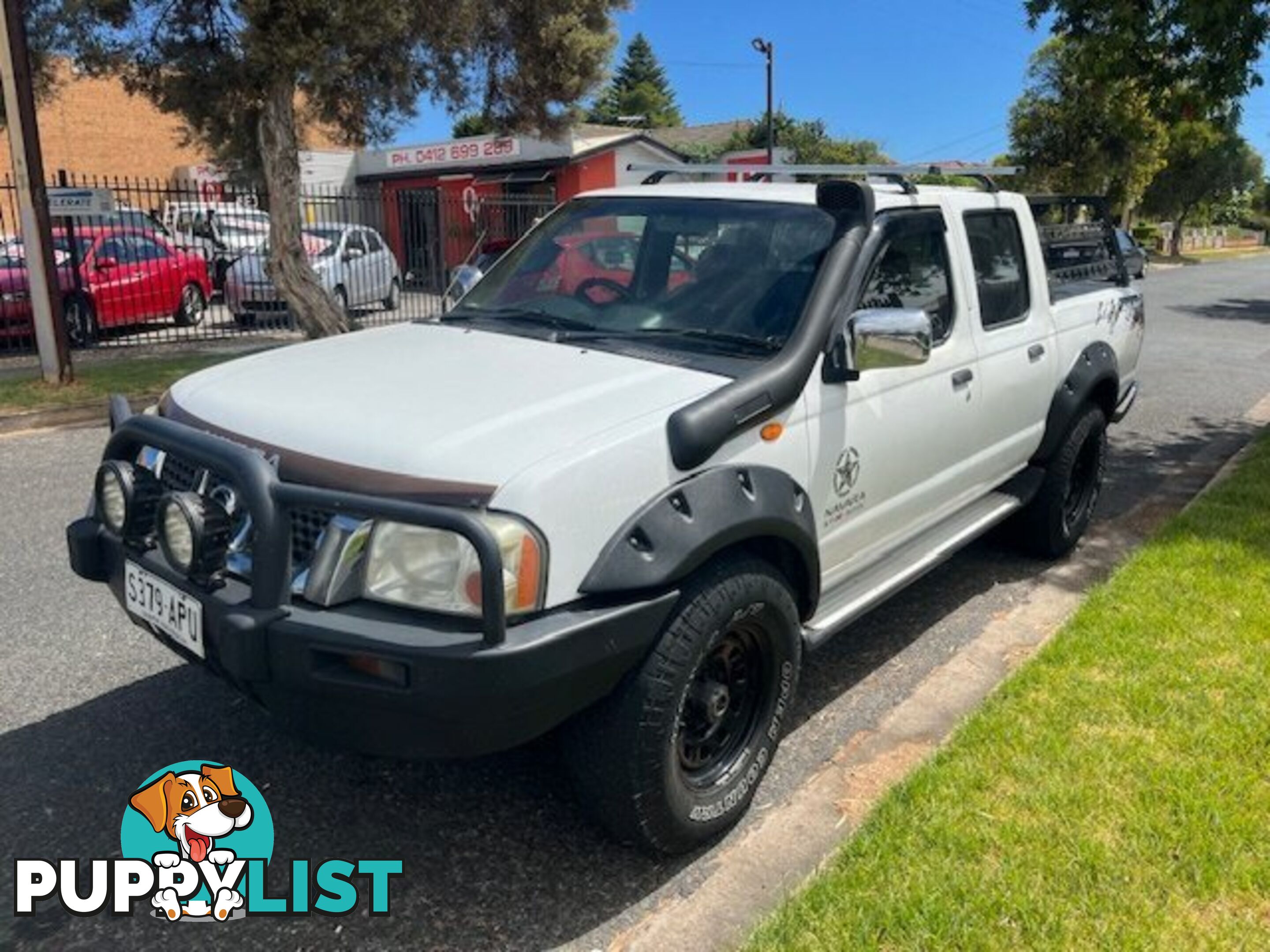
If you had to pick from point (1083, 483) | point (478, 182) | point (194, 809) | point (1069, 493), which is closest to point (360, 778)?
point (194, 809)

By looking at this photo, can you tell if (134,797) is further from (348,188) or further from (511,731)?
(348,188)

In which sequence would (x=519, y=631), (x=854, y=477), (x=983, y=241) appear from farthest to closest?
(x=983, y=241) → (x=854, y=477) → (x=519, y=631)

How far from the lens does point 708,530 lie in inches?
103

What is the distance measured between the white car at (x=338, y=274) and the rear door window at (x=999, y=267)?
1283cm

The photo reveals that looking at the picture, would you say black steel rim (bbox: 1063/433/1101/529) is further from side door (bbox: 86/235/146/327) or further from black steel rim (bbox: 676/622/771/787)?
side door (bbox: 86/235/146/327)

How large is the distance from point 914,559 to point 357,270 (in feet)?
52.9

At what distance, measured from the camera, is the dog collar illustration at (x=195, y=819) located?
2.72 meters

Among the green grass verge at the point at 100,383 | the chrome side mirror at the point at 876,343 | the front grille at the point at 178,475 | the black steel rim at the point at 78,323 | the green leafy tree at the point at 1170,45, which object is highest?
the green leafy tree at the point at 1170,45

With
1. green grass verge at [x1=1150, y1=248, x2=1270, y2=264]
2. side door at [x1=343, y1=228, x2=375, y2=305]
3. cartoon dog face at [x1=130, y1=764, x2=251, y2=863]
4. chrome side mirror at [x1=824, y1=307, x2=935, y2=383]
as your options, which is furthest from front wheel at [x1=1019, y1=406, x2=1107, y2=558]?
green grass verge at [x1=1150, y1=248, x2=1270, y2=264]

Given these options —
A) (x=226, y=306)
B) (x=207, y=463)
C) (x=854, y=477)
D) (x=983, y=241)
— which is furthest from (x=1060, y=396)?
(x=226, y=306)

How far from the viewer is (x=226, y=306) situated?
17.5 metres

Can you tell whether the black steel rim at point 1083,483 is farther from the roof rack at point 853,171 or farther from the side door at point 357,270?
the side door at point 357,270

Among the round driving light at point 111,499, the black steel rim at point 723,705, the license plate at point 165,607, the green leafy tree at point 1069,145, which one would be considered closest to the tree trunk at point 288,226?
the round driving light at point 111,499

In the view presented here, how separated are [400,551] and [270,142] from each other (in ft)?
36.9
